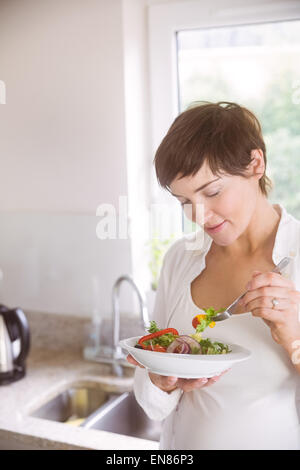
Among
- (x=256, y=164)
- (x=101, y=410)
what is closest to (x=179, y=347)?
(x=256, y=164)

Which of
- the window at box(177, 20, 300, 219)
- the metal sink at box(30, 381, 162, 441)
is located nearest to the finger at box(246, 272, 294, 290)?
the window at box(177, 20, 300, 219)

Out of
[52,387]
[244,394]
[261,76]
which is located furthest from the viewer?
[52,387]

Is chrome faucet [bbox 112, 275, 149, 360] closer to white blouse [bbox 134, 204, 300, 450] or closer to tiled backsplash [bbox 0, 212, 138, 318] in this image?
tiled backsplash [bbox 0, 212, 138, 318]

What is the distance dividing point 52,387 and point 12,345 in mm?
141

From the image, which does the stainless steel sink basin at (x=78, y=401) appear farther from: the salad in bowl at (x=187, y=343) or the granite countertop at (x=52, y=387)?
the salad in bowl at (x=187, y=343)

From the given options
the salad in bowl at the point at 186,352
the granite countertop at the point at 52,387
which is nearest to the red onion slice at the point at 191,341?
the salad in bowl at the point at 186,352

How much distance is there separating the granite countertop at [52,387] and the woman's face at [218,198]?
480mm

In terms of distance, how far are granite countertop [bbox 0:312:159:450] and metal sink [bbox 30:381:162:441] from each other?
0.02 meters

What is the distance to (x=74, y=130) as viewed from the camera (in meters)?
1.28

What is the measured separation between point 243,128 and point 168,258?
277mm

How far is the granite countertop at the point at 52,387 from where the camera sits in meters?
0.98

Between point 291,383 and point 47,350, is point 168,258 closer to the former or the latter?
point 291,383

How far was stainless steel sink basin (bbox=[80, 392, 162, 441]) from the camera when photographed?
3.74 ft

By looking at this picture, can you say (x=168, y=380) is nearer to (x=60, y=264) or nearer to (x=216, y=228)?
(x=216, y=228)
